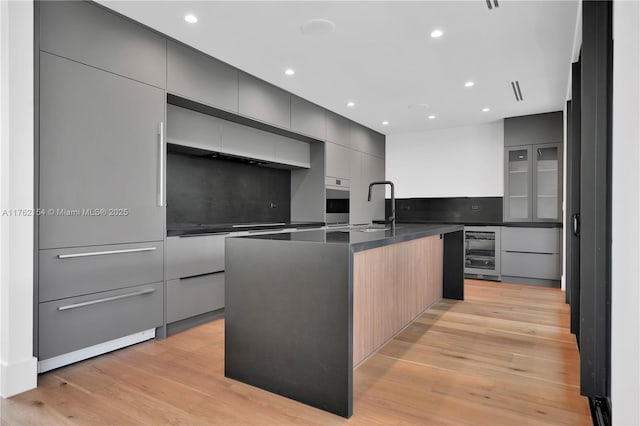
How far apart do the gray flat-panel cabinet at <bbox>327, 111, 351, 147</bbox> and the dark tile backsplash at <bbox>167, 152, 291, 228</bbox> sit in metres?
0.81

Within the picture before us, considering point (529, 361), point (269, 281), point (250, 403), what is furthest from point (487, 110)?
point (250, 403)

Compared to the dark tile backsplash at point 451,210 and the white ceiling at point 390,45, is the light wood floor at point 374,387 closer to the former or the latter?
the white ceiling at point 390,45

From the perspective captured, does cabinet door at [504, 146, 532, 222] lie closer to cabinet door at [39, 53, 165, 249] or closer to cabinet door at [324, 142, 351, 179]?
cabinet door at [324, 142, 351, 179]

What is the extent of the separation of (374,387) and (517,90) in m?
3.76

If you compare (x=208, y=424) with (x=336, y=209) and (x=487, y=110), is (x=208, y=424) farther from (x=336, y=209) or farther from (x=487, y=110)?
(x=487, y=110)

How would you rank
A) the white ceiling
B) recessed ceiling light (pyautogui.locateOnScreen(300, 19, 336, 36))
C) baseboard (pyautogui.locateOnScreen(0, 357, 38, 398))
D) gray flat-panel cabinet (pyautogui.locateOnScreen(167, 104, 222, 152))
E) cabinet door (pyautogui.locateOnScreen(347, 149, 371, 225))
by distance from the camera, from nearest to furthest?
baseboard (pyautogui.locateOnScreen(0, 357, 38, 398)), the white ceiling, recessed ceiling light (pyautogui.locateOnScreen(300, 19, 336, 36)), gray flat-panel cabinet (pyautogui.locateOnScreen(167, 104, 222, 152)), cabinet door (pyautogui.locateOnScreen(347, 149, 371, 225))

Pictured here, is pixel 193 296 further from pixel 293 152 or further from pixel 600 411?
pixel 600 411

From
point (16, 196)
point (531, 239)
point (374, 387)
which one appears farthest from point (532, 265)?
point (16, 196)

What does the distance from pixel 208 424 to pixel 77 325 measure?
49.9 inches

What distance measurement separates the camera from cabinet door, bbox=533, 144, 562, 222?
5168mm

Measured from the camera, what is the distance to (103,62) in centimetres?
253

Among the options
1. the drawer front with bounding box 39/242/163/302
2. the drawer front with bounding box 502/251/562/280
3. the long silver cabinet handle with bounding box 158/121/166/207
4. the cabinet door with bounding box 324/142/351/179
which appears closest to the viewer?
the drawer front with bounding box 39/242/163/302
